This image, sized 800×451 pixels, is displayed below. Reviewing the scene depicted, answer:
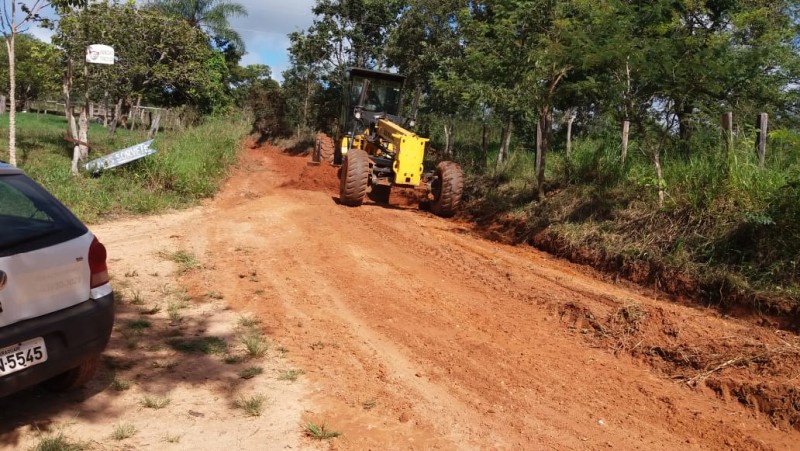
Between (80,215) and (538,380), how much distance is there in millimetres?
7369

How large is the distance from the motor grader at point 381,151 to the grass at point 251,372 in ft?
24.1

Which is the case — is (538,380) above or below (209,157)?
below

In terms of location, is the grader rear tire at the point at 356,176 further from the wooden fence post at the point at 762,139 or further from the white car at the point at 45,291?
the white car at the point at 45,291

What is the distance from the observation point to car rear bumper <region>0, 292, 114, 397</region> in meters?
3.05

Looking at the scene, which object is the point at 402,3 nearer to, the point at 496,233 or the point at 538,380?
the point at 496,233

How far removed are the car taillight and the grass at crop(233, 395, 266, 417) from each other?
1.16 meters

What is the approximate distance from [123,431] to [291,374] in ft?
4.01

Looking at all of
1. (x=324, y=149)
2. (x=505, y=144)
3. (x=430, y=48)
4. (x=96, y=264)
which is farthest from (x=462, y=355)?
(x=430, y=48)

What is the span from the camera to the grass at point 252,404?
3742 mm

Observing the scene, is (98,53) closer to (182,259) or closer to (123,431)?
(182,259)

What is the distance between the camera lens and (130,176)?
36.6 feet

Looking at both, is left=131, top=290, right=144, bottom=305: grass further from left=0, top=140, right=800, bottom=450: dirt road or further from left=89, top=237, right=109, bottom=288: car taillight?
left=89, top=237, right=109, bottom=288: car taillight

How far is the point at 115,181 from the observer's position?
10758 millimetres

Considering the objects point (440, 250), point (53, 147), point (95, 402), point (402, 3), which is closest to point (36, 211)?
point (95, 402)
